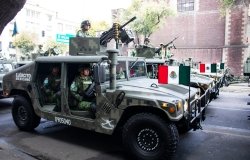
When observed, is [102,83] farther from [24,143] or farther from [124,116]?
[24,143]

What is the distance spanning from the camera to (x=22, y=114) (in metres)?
6.70

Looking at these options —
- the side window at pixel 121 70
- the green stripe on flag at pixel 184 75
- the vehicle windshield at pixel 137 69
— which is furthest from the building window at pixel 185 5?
the green stripe on flag at pixel 184 75

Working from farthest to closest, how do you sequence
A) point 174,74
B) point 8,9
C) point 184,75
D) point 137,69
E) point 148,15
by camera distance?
point 148,15, point 137,69, point 174,74, point 184,75, point 8,9

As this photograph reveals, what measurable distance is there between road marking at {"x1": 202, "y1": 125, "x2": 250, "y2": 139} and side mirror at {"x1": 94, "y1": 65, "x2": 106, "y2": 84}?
10.0ft

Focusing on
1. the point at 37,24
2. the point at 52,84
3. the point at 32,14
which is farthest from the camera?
the point at 37,24

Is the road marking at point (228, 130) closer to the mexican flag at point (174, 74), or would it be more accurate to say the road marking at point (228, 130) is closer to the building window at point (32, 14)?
the mexican flag at point (174, 74)

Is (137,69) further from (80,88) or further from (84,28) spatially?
(84,28)

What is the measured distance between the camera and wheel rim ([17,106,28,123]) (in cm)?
659

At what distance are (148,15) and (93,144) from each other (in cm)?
2236

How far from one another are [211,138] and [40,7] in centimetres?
5727

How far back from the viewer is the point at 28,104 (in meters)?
6.48

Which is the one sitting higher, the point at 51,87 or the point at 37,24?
the point at 37,24

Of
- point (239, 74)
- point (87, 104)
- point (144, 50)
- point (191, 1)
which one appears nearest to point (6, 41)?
point (191, 1)

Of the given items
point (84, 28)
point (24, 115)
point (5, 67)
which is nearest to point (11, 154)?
point (24, 115)
